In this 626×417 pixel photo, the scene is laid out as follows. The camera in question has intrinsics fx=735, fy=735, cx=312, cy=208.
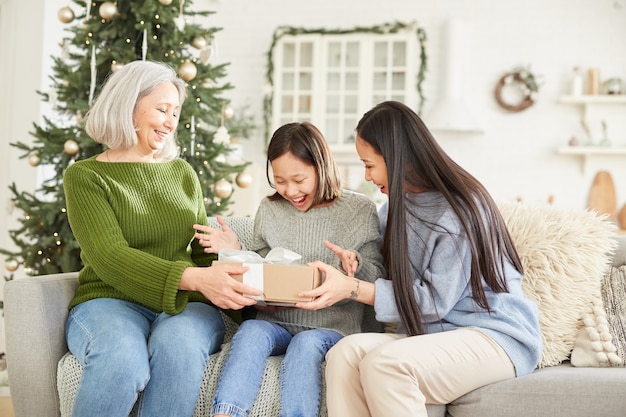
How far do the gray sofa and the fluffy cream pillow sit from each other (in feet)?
0.45

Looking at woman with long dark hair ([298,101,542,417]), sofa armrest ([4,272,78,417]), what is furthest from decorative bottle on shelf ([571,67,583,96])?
sofa armrest ([4,272,78,417])

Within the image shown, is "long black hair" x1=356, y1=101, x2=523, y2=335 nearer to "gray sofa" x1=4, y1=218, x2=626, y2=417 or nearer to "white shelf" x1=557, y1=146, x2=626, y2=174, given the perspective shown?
"gray sofa" x1=4, y1=218, x2=626, y2=417

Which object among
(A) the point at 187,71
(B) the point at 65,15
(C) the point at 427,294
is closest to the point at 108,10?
(B) the point at 65,15

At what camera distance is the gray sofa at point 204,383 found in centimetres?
187

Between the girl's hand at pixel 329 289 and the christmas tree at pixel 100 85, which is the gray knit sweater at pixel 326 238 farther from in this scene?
the christmas tree at pixel 100 85

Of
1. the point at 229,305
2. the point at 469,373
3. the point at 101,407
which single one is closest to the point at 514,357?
the point at 469,373

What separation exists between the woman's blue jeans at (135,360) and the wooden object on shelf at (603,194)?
172 inches

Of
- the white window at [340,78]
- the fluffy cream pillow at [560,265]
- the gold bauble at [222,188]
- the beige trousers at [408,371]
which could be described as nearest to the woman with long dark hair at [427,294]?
the beige trousers at [408,371]

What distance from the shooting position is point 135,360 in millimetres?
1828

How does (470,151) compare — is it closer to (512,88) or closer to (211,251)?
(512,88)

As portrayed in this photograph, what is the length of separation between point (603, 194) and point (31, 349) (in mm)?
4740

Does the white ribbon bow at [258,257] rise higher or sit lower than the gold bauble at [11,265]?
higher

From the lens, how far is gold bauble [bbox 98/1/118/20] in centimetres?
321

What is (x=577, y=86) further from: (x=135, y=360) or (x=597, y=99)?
(x=135, y=360)
